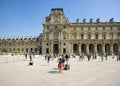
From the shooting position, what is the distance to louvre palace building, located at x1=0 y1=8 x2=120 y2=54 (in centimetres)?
7362

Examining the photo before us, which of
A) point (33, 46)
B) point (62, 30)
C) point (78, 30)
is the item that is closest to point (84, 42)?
point (78, 30)

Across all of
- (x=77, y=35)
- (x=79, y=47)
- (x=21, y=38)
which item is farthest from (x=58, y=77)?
(x=21, y=38)

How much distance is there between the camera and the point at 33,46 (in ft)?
324

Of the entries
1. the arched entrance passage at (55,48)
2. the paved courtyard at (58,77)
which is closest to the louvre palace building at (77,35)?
the arched entrance passage at (55,48)

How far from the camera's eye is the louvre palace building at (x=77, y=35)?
242 ft

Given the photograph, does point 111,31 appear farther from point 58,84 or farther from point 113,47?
point 58,84

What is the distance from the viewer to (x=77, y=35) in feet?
249

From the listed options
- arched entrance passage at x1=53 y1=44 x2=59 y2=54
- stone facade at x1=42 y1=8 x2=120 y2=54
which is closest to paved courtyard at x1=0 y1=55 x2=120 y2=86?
stone facade at x1=42 y1=8 x2=120 y2=54

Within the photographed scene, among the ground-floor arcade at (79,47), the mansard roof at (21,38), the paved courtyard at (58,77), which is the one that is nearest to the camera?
the paved courtyard at (58,77)

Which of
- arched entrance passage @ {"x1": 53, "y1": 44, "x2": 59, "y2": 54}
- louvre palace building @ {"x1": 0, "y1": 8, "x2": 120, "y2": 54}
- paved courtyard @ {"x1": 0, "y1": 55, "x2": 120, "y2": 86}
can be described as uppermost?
louvre palace building @ {"x1": 0, "y1": 8, "x2": 120, "y2": 54}

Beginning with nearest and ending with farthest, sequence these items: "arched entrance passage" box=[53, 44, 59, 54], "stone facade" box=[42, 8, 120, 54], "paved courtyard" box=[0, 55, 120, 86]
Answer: "paved courtyard" box=[0, 55, 120, 86] → "stone facade" box=[42, 8, 120, 54] → "arched entrance passage" box=[53, 44, 59, 54]

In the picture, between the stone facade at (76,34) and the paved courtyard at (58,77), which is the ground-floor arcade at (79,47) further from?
the paved courtyard at (58,77)

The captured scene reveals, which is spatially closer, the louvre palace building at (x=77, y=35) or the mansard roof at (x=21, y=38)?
the louvre palace building at (x=77, y=35)

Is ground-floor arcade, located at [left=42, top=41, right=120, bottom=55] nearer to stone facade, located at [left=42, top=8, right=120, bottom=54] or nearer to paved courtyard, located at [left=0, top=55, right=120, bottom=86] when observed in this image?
stone facade, located at [left=42, top=8, right=120, bottom=54]
